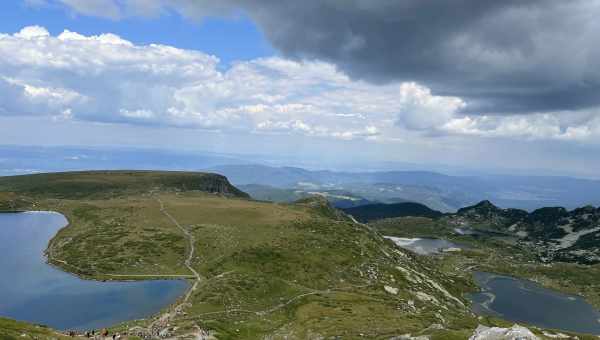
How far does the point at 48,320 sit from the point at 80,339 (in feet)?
130

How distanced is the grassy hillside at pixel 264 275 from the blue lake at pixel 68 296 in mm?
6135

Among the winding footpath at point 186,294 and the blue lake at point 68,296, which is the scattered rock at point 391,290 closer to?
the winding footpath at point 186,294

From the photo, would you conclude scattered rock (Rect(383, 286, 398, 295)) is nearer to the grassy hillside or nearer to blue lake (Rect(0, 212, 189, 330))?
the grassy hillside

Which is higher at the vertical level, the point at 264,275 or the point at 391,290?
the point at 264,275

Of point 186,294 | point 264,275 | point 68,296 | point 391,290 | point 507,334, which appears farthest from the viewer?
point 391,290

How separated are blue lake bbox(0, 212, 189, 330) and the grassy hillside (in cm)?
614

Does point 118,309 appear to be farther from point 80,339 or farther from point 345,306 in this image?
point 345,306

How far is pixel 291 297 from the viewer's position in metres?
119

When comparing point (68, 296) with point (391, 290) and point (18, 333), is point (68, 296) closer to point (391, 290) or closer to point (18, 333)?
point (18, 333)

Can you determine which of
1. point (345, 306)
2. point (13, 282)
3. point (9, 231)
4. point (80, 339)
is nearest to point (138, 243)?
point (13, 282)

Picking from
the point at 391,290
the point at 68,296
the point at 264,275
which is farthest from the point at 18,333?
the point at 391,290

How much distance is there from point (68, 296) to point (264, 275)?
54.6 meters

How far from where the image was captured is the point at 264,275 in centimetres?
13200

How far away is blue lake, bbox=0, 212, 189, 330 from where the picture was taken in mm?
92125
